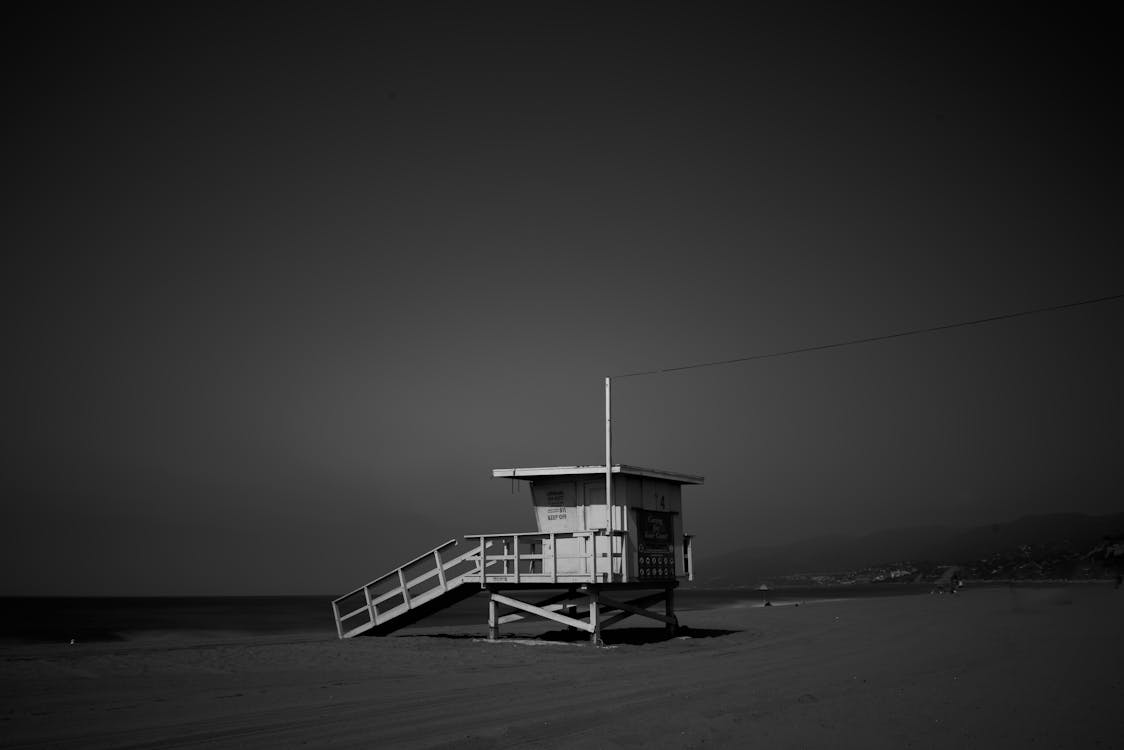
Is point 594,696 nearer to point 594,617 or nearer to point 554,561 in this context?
point 554,561

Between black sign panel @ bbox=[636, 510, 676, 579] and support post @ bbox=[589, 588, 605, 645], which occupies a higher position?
black sign panel @ bbox=[636, 510, 676, 579]

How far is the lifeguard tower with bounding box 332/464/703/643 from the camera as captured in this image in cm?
2105

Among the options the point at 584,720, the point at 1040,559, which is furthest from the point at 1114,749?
the point at 1040,559

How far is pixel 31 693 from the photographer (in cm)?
1305

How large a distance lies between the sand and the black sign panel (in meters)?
2.75

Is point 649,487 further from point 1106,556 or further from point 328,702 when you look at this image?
point 1106,556

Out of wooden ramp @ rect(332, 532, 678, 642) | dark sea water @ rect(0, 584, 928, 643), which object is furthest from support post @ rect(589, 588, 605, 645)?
dark sea water @ rect(0, 584, 928, 643)

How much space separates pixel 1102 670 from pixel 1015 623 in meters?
11.6

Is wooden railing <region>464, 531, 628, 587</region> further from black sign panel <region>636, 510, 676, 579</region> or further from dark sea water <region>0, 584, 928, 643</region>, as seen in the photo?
dark sea water <region>0, 584, 928, 643</region>

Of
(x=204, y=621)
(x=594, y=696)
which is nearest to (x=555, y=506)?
(x=594, y=696)

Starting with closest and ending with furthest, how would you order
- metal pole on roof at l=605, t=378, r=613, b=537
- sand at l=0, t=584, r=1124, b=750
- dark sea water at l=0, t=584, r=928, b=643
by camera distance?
sand at l=0, t=584, r=1124, b=750 < metal pole on roof at l=605, t=378, r=613, b=537 < dark sea water at l=0, t=584, r=928, b=643

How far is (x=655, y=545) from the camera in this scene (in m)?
22.5

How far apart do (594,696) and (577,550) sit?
1013cm

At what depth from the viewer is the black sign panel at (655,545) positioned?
2189 centimetres
